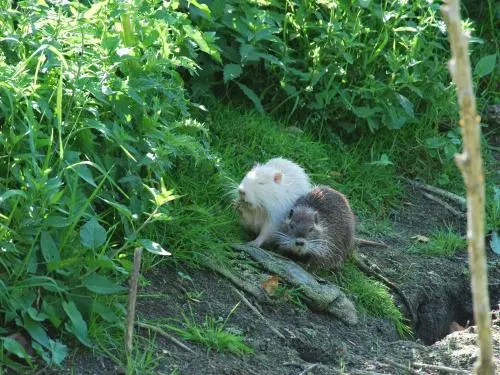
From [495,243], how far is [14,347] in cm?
368

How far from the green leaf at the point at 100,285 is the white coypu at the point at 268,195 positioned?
1624 millimetres

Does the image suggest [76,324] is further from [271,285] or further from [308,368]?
A: [271,285]

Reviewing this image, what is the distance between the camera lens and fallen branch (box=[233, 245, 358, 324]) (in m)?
4.82

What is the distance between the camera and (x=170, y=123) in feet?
15.5

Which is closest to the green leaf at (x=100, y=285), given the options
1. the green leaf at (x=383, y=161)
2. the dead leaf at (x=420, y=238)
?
the dead leaf at (x=420, y=238)

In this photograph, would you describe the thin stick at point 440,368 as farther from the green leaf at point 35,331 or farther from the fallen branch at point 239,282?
the green leaf at point 35,331

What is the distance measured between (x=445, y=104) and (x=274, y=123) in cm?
137

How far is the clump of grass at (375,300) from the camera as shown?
5.11 meters

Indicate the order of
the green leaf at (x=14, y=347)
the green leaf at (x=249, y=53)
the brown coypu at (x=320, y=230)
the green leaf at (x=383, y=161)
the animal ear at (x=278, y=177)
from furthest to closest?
1. the green leaf at (x=383, y=161)
2. the green leaf at (x=249, y=53)
3. the animal ear at (x=278, y=177)
4. the brown coypu at (x=320, y=230)
5. the green leaf at (x=14, y=347)

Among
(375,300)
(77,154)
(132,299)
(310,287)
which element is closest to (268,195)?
(310,287)

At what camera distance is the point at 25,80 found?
3965 mm

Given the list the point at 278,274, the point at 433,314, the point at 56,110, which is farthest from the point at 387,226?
the point at 56,110

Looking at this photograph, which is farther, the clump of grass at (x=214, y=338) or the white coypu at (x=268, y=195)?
the white coypu at (x=268, y=195)

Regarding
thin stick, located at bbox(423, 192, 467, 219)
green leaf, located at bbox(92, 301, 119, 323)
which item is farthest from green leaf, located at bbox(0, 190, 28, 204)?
thin stick, located at bbox(423, 192, 467, 219)
